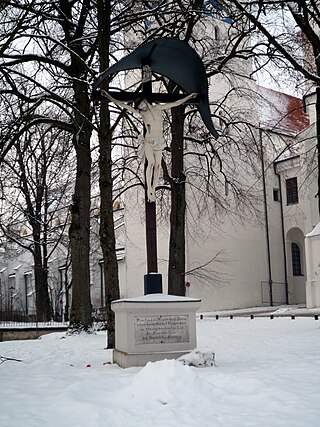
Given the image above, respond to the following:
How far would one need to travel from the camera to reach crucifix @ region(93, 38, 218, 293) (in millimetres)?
9359

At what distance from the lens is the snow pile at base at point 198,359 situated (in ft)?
27.0

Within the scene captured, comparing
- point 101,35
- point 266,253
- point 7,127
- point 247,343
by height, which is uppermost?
point 101,35

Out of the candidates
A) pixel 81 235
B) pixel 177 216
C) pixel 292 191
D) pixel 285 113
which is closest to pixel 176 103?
pixel 81 235

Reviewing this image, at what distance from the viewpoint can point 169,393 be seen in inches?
244

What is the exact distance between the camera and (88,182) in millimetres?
16812

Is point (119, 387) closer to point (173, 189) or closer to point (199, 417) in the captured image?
point (199, 417)

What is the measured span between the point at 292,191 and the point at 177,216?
755 inches

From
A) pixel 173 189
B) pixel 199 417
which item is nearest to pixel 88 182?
pixel 173 189

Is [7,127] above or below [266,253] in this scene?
above

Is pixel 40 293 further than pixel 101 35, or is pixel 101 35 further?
pixel 40 293

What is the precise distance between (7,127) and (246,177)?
21.2 meters

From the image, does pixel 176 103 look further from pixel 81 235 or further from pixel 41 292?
pixel 41 292

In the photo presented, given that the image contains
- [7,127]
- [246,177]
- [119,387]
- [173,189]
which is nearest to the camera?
[119,387]

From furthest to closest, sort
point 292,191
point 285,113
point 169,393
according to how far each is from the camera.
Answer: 1. point 285,113
2. point 292,191
3. point 169,393
